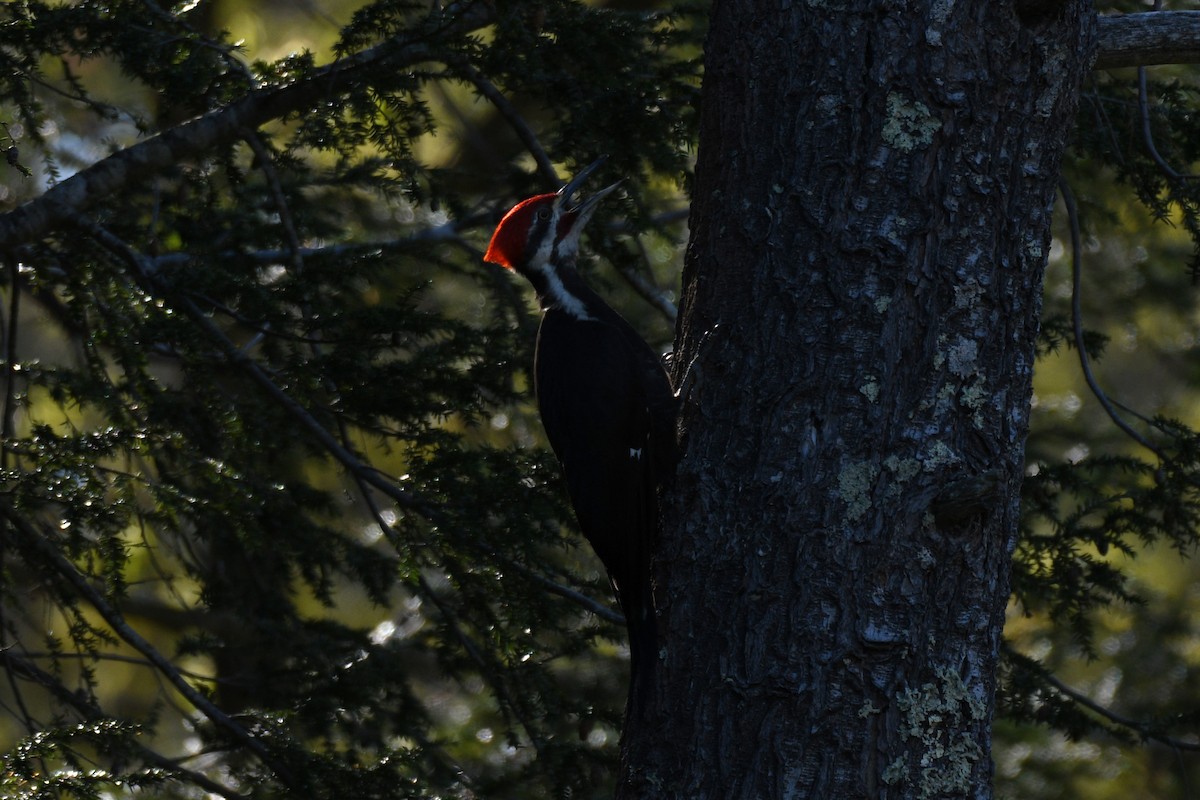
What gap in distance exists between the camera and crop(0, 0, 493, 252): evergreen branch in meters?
3.14

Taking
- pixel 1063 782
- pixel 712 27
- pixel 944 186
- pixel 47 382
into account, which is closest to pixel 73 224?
pixel 47 382

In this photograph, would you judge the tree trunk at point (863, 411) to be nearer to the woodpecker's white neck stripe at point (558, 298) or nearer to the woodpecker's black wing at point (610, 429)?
the woodpecker's black wing at point (610, 429)

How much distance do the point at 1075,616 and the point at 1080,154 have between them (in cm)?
142

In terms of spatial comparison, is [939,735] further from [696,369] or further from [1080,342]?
[1080,342]

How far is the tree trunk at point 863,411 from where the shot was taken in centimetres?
227

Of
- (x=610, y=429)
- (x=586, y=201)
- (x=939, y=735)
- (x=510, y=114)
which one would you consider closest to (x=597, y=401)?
(x=610, y=429)

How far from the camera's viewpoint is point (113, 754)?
2.95m

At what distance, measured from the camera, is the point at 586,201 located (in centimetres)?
382

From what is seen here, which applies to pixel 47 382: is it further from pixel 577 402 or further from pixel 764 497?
pixel 764 497

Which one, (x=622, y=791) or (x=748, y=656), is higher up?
(x=748, y=656)

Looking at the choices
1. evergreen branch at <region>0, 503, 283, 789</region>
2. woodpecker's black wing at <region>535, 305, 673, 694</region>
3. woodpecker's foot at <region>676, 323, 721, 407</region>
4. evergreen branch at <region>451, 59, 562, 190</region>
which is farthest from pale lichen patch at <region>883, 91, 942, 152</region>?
evergreen branch at <region>0, 503, 283, 789</region>

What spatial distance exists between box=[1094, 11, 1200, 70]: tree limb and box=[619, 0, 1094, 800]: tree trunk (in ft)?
0.99

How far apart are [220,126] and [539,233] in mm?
1087

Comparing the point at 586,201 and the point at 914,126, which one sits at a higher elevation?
the point at 586,201
